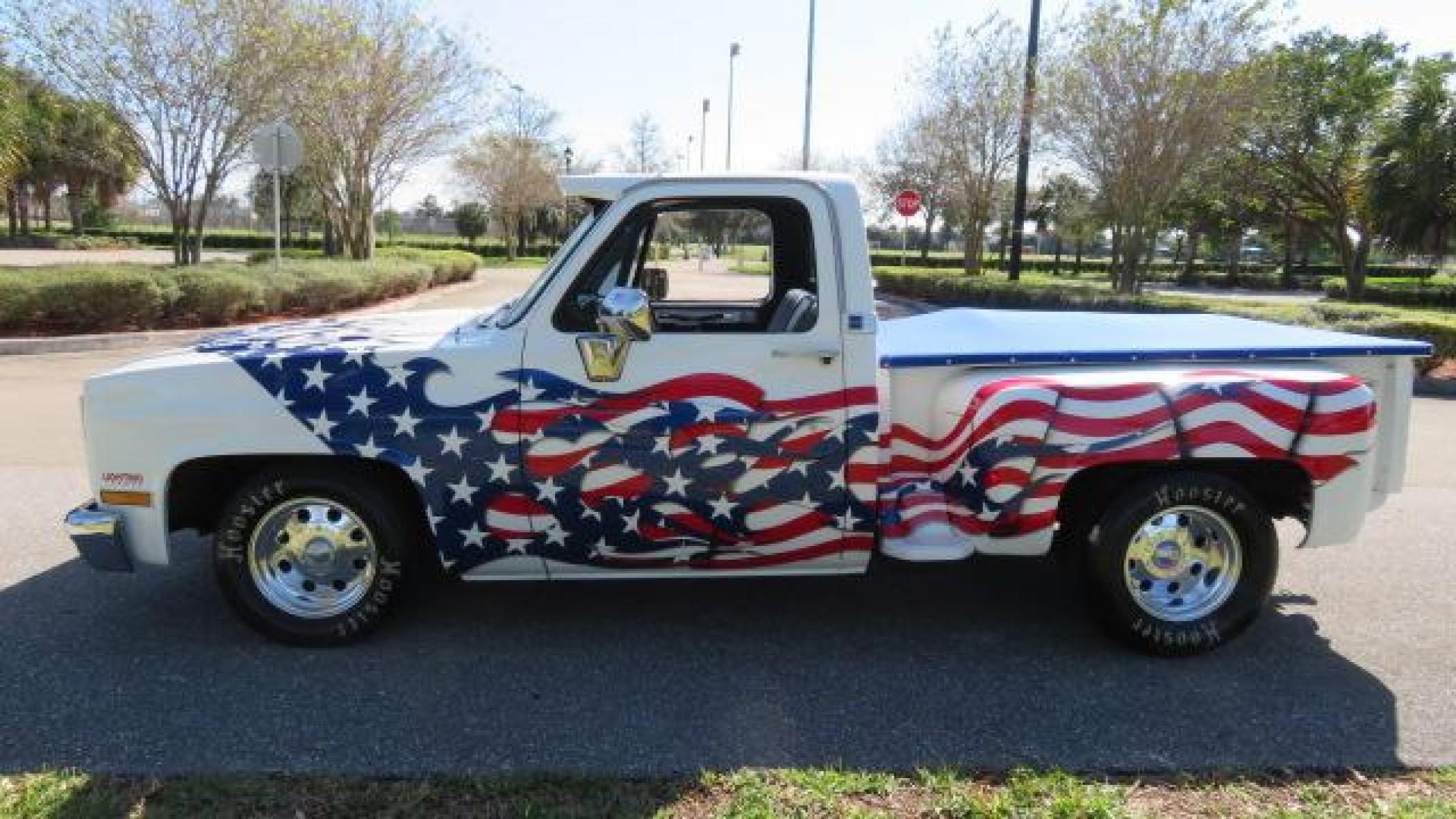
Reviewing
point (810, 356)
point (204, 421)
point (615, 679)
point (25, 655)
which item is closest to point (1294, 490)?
point (810, 356)

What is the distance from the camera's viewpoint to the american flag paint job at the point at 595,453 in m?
3.73

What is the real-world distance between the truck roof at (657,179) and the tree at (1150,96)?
16572 millimetres

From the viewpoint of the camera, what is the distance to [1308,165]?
35031mm

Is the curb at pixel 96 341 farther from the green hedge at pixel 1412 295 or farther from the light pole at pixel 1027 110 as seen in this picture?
the green hedge at pixel 1412 295

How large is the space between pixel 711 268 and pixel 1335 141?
3748 cm

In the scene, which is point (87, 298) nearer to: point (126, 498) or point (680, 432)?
point (126, 498)

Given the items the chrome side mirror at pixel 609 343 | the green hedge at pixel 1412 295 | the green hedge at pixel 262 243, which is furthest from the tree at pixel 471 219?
the chrome side mirror at pixel 609 343

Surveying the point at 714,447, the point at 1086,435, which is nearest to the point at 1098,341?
the point at 1086,435

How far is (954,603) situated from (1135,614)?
0.89m

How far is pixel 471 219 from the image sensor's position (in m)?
59.5

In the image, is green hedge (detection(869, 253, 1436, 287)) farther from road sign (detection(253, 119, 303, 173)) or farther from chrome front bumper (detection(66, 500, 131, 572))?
chrome front bumper (detection(66, 500, 131, 572))

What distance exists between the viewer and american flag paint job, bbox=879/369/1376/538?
3.78m

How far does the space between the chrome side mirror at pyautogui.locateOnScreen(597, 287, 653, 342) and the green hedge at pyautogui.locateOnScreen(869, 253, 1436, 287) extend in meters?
45.1

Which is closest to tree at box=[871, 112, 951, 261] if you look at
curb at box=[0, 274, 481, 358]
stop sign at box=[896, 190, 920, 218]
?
stop sign at box=[896, 190, 920, 218]
